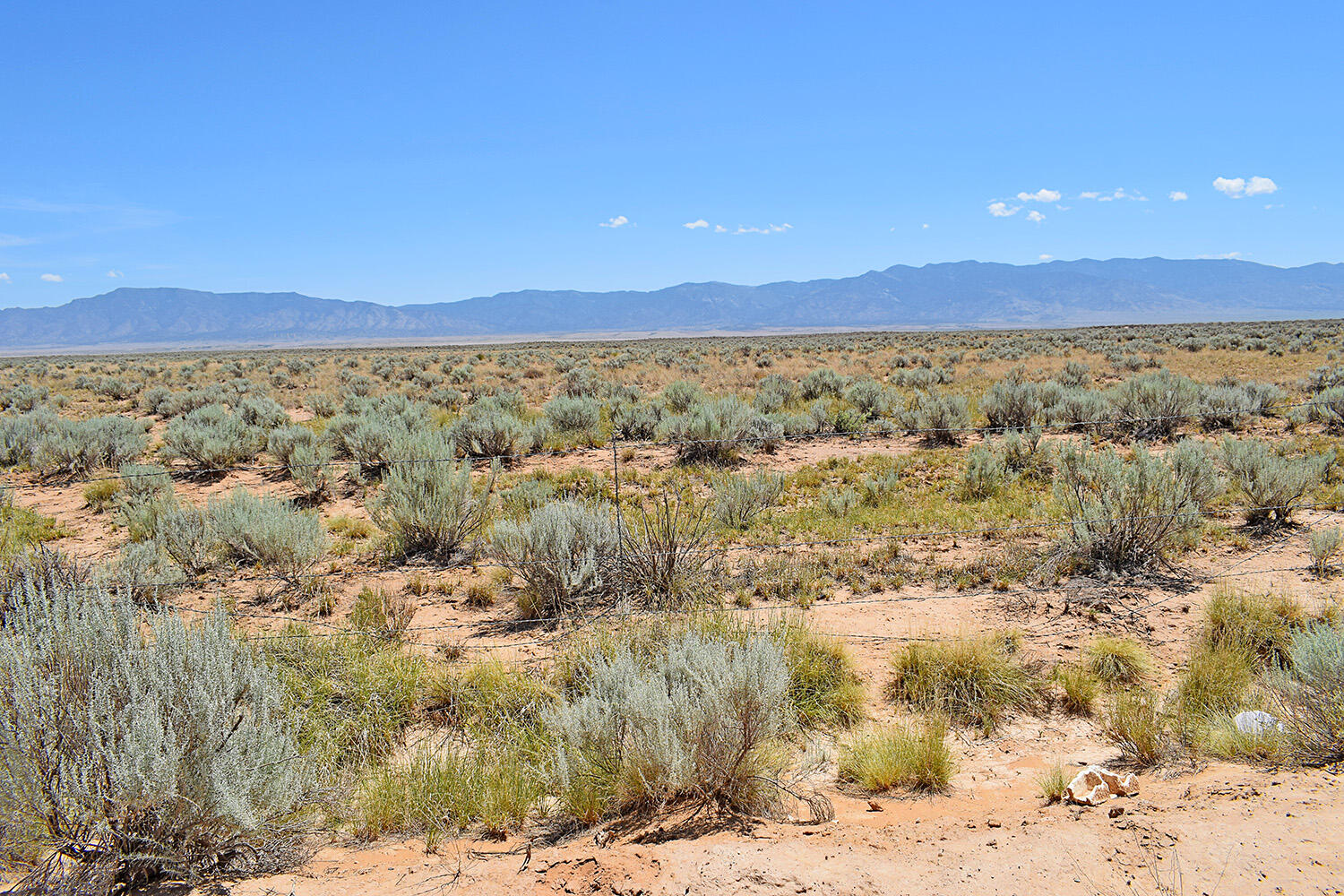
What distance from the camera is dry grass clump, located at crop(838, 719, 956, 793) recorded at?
3.81 m

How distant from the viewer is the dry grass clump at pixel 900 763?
150 inches

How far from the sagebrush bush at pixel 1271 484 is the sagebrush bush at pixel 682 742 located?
7.08m

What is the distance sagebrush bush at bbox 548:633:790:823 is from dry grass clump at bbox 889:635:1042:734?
155cm

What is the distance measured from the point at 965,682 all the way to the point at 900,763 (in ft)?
4.25

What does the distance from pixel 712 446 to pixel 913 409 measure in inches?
256

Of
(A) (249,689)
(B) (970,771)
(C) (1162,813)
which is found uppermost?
(A) (249,689)

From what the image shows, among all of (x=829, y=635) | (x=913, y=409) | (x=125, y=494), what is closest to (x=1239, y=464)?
(x=829, y=635)

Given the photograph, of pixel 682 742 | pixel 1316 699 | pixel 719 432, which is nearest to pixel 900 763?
pixel 682 742

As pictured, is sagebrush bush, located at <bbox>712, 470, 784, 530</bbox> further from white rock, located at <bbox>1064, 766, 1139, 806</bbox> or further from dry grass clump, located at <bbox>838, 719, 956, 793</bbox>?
white rock, located at <bbox>1064, 766, 1139, 806</bbox>

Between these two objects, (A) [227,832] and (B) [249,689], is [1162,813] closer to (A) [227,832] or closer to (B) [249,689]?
(A) [227,832]

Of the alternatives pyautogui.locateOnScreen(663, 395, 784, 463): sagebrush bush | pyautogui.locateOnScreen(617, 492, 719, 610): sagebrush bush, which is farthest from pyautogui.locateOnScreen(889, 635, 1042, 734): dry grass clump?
pyautogui.locateOnScreen(663, 395, 784, 463): sagebrush bush

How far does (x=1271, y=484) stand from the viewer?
7961mm

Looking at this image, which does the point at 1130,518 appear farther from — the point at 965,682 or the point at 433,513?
the point at 433,513

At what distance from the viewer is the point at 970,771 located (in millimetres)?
4070
